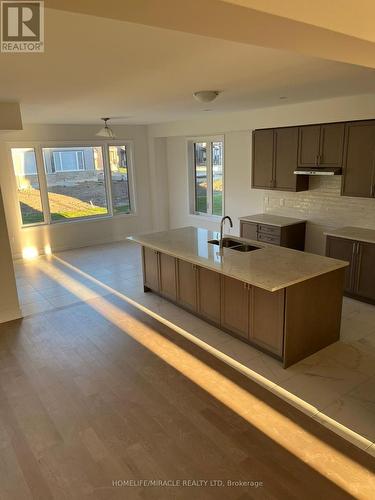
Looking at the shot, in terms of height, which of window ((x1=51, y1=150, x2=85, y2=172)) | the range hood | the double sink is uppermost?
window ((x1=51, y1=150, x2=85, y2=172))

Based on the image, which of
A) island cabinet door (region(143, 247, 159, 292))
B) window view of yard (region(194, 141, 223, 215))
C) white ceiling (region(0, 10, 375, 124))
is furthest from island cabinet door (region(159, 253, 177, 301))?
window view of yard (region(194, 141, 223, 215))

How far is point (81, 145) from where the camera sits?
7.73 m

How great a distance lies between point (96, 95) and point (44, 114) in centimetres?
201

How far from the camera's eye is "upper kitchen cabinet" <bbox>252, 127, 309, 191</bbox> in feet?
17.8

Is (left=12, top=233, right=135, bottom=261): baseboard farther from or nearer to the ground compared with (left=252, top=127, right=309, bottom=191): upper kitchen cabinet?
nearer to the ground

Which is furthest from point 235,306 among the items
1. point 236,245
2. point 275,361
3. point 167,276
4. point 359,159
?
point 359,159

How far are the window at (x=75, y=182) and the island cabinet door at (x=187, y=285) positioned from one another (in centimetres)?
432

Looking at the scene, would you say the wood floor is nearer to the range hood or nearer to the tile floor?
the tile floor

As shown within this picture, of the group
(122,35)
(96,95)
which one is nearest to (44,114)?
(96,95)

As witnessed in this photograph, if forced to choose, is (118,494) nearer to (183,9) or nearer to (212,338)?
A: (212,338)

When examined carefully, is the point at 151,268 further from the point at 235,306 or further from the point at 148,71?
the point at 148,71

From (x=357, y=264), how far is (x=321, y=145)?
1699 mm

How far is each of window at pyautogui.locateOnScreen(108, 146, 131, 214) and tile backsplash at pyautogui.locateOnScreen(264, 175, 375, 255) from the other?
12.1 feet

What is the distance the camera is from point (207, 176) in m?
7.61
